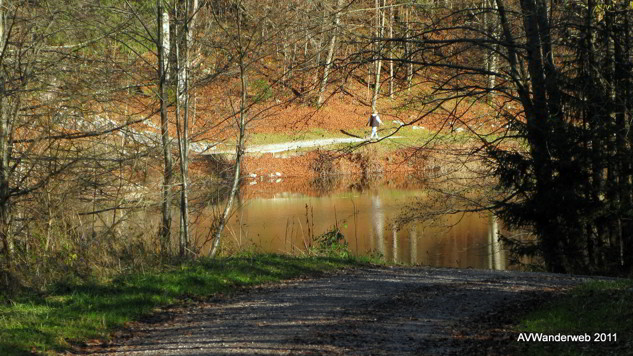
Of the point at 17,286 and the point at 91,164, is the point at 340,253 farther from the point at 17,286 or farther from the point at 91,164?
the point at 17,286

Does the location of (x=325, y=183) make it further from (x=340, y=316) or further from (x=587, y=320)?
(x=587, y=320)

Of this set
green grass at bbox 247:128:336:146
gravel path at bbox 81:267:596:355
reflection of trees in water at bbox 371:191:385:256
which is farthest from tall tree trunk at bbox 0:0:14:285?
green grass at bbox 247:128:336:146

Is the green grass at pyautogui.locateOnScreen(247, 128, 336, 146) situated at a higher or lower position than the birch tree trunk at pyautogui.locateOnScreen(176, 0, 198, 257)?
higher

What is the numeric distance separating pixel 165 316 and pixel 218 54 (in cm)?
842

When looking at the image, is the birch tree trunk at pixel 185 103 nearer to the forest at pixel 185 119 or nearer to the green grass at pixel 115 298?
the forest at pixel 185 119

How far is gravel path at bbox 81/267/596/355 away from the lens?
6637 mm

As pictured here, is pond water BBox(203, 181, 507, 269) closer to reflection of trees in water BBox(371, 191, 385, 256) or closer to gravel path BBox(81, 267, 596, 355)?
reflection of trees in water BBox(371, 191, 385, 256)

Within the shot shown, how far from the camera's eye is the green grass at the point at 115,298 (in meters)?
7.26

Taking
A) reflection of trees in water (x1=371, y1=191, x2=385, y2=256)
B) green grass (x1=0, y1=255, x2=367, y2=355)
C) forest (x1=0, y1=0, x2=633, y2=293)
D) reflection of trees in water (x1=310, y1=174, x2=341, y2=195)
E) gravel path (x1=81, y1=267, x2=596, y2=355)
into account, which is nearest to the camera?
gravel path (x1=81, y1=267, x2=596, y2=355)

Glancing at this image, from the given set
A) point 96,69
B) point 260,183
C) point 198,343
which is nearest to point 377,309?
point 198,343

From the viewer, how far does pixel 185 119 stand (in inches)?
543

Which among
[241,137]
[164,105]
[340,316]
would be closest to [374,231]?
[241,137]

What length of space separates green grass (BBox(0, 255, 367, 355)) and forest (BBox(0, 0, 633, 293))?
1.73 meters

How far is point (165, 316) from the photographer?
27.1ft
